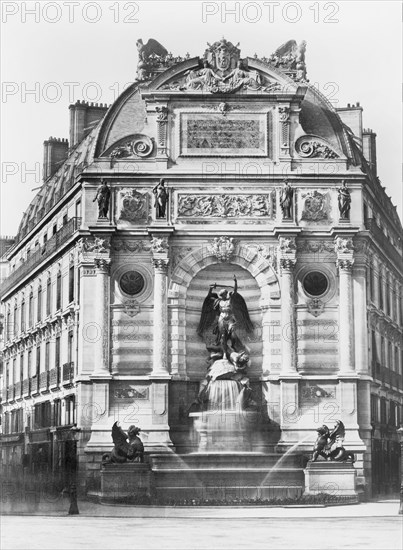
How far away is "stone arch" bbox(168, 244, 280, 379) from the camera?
162 ft

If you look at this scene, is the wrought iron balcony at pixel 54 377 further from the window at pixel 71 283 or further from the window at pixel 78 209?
the window at pixel 78 209

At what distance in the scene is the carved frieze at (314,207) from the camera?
50188mm

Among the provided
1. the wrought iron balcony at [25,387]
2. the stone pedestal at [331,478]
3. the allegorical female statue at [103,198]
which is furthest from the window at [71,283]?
the stone pedestal at [331,478]

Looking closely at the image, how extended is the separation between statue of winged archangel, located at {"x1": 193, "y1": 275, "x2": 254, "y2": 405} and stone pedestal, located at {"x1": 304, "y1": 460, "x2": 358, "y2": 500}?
4.97 metres

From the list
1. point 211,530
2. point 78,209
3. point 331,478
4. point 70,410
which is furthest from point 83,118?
point 211,530

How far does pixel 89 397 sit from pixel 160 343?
3536mm

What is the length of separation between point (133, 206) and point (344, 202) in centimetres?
857

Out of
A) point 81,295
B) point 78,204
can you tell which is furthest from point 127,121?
point 81,295

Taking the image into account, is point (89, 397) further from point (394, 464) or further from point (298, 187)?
point (394, 464)

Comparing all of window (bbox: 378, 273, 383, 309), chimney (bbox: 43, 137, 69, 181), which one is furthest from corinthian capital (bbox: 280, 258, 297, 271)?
chimney (bbox: 43, 137, 69, 181)

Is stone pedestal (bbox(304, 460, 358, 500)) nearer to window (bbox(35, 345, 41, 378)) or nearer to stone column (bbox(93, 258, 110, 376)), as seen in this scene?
stone column (bbox(93, 258, 110, 376))

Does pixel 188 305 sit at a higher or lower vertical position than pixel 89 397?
higher

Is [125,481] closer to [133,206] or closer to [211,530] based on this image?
[133,206]

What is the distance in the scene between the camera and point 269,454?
45.1 m
